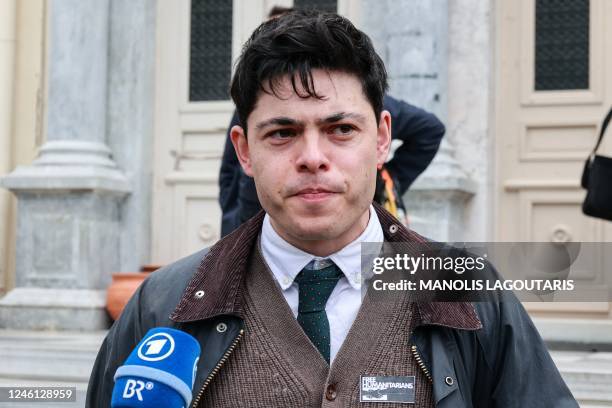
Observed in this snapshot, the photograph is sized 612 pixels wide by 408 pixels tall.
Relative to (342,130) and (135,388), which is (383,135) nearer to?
(342,130)

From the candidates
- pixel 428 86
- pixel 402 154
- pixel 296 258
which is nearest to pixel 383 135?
pixel 296 258

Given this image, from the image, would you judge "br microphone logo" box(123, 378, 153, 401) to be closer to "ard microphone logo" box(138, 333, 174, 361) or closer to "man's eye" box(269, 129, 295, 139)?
"ard microphone logo" box(138, 333, 174, 361)

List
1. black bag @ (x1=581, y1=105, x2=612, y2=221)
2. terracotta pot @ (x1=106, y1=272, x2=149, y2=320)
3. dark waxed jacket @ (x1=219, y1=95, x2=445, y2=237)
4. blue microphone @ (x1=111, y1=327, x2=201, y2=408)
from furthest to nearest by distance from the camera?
terracotta pot @ (x1=106, y1=272, x2=149, y2=320) → black bag @ (x1=581, y1=105, x2=612, y2=221) → dark waxed jacket @ (x1=219, y1=95, x2=445, y2=237) → blue microphone @ (x1=111, y1=327, x2=201, y2=408)

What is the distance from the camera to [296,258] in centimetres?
209

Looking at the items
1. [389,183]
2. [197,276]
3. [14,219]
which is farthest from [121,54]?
[197,276]

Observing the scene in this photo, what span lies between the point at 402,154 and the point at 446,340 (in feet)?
11.2

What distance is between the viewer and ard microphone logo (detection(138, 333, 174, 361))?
1776 mm

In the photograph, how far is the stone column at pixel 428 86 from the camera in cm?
767

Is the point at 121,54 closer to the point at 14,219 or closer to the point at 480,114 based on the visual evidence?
the point at 14,219

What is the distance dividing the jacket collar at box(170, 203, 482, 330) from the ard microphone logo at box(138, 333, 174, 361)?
0.61 feet

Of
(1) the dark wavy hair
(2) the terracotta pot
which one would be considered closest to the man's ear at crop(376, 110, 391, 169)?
(1) the dark wavy hair

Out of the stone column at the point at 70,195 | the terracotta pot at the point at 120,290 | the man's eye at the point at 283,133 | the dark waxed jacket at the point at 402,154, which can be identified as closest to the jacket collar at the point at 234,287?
the man's eye at the point at 283,133

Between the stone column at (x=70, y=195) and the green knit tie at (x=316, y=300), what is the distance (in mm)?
6277

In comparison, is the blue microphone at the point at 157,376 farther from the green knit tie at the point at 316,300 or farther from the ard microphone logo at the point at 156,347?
the green knit tie at the point at 316,300
